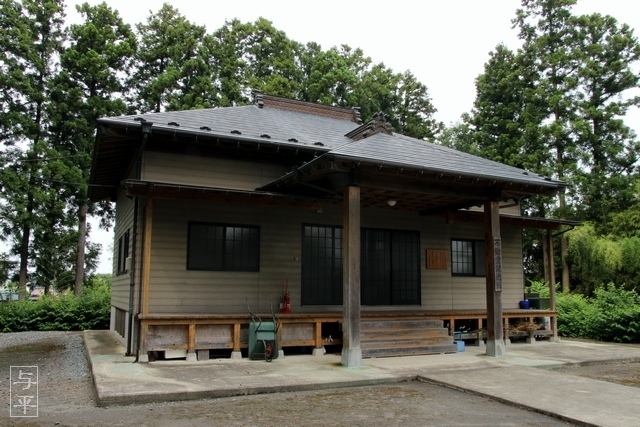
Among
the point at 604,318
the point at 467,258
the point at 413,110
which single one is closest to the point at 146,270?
the point at 467,258

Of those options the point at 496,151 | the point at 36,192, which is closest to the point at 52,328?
the point at 36,192

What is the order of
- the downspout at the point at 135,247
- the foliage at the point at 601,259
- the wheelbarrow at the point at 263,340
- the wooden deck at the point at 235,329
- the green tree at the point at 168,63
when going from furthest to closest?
the green tree at the point at 168,63 < the foliage at the point at 601,259 < the wheelbarrow at the point at 263,340 < the downspout at the point at 135,247 < the wooden deck at the point at 235,329

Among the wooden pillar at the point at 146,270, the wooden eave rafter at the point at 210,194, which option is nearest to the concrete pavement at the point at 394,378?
the wooden pillar at the point at 146,270

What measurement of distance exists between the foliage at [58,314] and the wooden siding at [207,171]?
9.42 metres

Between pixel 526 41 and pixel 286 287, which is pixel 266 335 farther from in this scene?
pixel 526 41

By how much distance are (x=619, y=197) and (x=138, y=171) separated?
2165 centimetres

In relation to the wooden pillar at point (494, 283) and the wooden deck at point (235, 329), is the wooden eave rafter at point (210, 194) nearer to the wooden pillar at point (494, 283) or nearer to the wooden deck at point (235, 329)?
the wooden deck at point (235, 329)

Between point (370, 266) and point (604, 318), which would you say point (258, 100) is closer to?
point (370, 266)

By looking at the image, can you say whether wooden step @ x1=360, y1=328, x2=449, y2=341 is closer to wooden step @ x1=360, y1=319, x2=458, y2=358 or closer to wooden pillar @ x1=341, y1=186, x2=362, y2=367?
wooden step @ x1=360, y1=319, x2=458, y2=358

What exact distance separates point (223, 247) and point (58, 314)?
10254mm

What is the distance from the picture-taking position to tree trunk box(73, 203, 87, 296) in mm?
20891

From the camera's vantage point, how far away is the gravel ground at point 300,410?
17.1ft

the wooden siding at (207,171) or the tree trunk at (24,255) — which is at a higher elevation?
the wooden siding at (207,171)

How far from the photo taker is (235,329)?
9172mm
